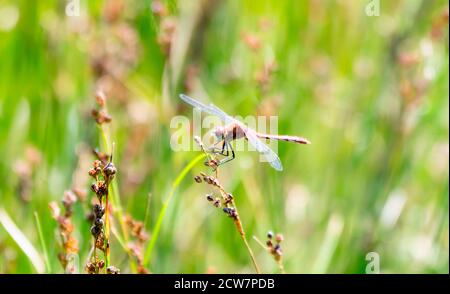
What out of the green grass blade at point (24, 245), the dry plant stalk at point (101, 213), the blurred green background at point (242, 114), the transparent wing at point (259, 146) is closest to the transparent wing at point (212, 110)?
the transparent wing at point (259, 146)

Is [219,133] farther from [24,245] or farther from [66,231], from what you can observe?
[24,245]

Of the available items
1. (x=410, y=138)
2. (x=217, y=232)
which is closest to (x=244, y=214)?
(x=217, y=232)

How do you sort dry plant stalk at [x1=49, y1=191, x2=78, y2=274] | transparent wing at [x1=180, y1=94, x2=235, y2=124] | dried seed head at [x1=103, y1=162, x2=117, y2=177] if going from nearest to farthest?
dried seed head at [x1=103, y1=162, x2=117, y2=177], dry plant stalk at [x1=49, y1=191, x2=78, y2=274], transparent wing at [x1=180, y1=94, x2=235, y2=124]

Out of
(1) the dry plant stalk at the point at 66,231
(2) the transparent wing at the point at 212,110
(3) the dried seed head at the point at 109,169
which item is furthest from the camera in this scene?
(2) the transparent wing at the point at 212,110

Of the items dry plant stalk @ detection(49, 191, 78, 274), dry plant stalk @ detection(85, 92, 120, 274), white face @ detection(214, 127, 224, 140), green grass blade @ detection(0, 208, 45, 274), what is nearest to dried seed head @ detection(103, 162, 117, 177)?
dry plant stalk @ detection(85, 92, 120, 274)

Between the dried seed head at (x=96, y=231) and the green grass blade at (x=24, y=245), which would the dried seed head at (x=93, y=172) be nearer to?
the dried seed head at (x=96, y=231)

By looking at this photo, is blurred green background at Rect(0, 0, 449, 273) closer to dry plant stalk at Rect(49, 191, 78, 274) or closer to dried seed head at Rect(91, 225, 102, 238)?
dry plant stalk at Rect(49, 191, 78, 274)

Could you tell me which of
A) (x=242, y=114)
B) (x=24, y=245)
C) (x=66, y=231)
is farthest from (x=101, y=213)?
(x=242, y=114)

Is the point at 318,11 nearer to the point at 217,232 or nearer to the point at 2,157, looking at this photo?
the point at 217,232

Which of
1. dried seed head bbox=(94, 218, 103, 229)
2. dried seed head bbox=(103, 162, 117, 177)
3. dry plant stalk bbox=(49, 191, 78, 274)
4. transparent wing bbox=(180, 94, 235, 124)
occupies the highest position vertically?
transparent wing bbox=(180, 94, 235, 124)
